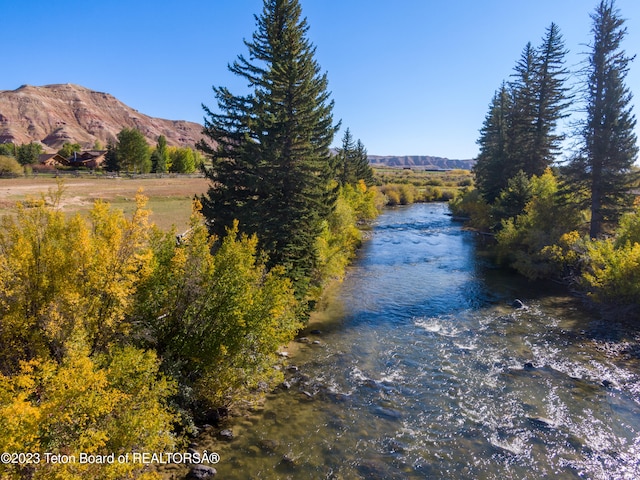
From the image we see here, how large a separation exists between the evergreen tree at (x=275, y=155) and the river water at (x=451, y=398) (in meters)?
5.13

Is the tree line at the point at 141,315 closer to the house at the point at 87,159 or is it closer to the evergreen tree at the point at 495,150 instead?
the evergreen tree at the point at 495,150

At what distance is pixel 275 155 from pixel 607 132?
1008 inches

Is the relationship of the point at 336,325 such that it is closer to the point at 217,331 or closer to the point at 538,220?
the point at 217,331

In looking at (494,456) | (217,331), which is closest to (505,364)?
(494,456)

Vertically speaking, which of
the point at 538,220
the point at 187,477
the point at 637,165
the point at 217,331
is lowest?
the point at 187,477

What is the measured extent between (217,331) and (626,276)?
67.3 feet

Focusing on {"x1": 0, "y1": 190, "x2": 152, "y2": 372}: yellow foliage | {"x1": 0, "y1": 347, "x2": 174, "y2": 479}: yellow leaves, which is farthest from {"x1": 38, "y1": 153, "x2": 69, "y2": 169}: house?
{"x1": 0, "y1": 347, "x2": 174, "y2": 479}: yellow leaves

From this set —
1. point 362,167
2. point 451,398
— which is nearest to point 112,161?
point 362,167

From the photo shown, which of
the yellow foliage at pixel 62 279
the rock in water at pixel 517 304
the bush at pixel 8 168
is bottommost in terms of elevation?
the rock in water at pixel 517 304

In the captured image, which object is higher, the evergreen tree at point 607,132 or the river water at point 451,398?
the evergreen tree at point 607,132

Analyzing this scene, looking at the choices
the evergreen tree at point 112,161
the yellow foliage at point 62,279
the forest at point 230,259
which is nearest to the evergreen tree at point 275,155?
the forest at point 230,259

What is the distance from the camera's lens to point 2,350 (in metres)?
8.14

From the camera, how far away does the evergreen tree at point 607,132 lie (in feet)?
92.2

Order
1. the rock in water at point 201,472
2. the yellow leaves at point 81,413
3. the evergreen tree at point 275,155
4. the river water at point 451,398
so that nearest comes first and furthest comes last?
1. the yellow leaves at point 81,413
2. the rock in water at point 201,472
3. the river water at point 451,398
4. the evergreen tree at point 275,155
